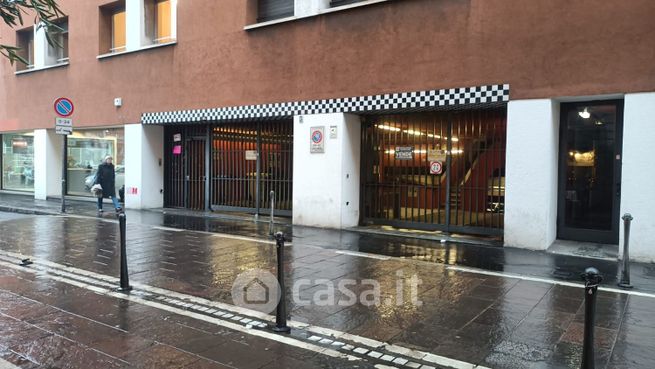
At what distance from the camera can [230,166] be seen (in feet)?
50.5

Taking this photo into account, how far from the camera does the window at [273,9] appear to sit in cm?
1335

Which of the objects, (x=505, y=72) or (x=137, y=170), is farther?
(x=137, y=170)

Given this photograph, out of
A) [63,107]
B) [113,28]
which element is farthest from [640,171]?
[113,28]

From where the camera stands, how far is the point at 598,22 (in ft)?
29.0

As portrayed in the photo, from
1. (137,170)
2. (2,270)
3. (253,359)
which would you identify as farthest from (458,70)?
(137,170)

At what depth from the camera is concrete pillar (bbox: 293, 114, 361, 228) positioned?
12.1 metres

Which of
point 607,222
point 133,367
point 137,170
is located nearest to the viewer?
point 133,367

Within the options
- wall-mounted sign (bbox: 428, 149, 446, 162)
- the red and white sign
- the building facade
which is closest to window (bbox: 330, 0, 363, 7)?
the building facade

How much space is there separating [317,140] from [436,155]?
2887 millimetres

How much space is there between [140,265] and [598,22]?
876 centimetres

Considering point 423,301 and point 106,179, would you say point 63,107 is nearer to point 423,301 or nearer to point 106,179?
point 106,179

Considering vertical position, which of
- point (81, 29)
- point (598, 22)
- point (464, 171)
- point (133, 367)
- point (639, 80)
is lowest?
point (133, 367)

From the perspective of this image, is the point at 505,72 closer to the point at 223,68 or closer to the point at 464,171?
the point at 464,171

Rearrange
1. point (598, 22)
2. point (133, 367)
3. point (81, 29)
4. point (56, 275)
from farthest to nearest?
point (81, 29), point (598, 22), point (56, 275), point (133, 367)
